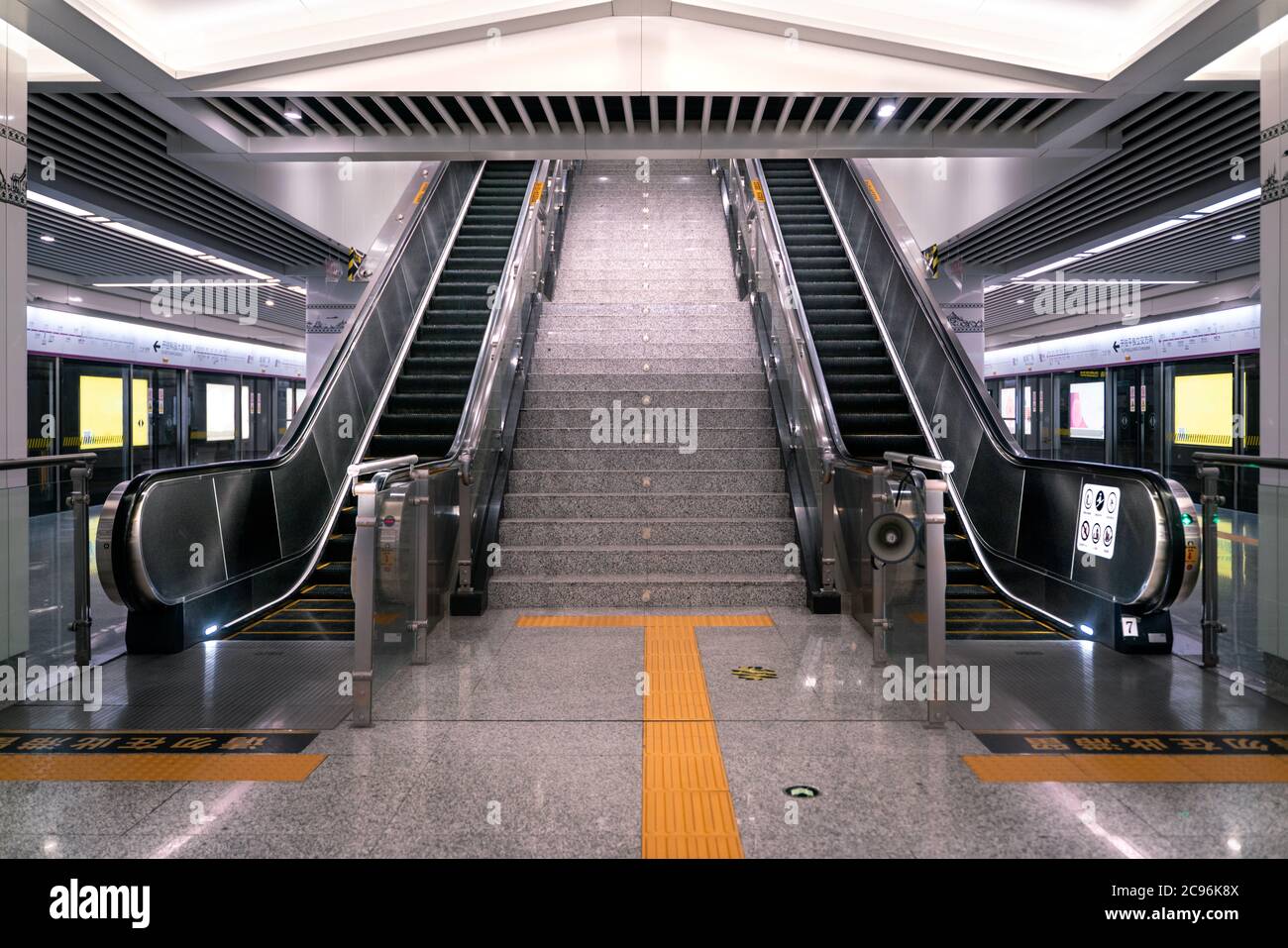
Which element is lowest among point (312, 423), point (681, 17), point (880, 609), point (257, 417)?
point (880, 609)

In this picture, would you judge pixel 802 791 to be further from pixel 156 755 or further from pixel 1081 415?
pixel 1081 415

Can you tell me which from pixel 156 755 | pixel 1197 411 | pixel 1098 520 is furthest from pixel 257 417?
pixel 1197 411

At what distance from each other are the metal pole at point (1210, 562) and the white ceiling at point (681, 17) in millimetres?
2447

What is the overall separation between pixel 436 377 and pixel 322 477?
1798 mm

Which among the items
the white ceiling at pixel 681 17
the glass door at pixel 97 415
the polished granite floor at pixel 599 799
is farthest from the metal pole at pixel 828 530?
the glass door at pixel 97 415

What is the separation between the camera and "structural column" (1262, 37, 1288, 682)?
4.32 metres

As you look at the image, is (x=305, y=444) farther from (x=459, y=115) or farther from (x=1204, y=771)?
(x=1204, y=771)

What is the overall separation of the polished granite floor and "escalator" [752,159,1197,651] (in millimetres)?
954

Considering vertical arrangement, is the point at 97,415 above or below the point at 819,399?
above

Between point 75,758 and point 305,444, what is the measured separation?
3.65 meters

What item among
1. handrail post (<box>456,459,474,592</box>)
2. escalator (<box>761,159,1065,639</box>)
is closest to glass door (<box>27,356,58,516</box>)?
handrail post (<box>456,459,474,592</box>)

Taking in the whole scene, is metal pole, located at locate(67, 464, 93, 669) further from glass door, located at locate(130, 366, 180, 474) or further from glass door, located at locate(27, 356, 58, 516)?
glass door, located at locate(130, 366, 180, 474)

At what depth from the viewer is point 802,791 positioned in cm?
314

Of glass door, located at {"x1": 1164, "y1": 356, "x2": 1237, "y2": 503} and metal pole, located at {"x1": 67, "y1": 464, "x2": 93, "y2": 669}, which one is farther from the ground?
glass door, located at {"x1": 1164, "y1": 356, "x2": 1237, "y2": 503}
